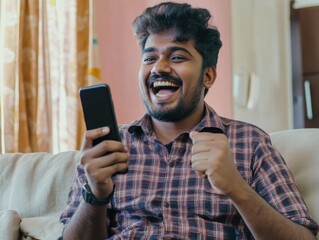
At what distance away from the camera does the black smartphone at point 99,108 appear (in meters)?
1.23

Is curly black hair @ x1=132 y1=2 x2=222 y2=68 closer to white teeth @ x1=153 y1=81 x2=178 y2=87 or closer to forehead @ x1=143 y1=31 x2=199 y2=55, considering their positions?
forehead @ x1=143 y1=31 x2=199 y2=55

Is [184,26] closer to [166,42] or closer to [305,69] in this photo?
[166,42]

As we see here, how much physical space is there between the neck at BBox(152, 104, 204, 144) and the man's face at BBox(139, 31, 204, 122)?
3cm

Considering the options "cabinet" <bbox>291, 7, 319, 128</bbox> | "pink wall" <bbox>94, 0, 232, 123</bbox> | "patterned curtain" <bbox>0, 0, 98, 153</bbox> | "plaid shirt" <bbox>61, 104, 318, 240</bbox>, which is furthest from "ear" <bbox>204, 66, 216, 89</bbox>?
"cabinet" <bbox>291, 7, 319, 128</bbox>

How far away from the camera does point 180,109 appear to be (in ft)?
4.78

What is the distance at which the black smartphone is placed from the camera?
1.23 m

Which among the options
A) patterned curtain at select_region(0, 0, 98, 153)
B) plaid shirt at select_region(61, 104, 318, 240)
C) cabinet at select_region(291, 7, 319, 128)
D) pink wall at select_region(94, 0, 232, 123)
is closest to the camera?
plaid shirt at select_region(61, 104, 318, 240)

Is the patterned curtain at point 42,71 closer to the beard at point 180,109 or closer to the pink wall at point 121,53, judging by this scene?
the pink wall at point 121,53

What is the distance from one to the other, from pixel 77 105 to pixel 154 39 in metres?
1.17

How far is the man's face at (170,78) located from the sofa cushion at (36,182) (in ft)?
1.39

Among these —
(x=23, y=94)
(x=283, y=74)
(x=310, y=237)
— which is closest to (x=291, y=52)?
(x=283, y=74)

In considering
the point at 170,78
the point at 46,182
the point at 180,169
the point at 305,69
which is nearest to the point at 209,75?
the point at 170,78

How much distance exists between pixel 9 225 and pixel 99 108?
57 cm

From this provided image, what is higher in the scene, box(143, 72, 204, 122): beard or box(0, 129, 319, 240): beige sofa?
box(143, 72, 204, 122): beard
